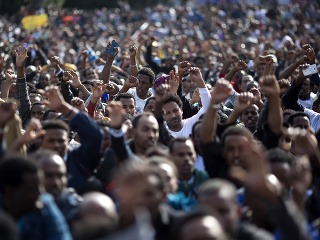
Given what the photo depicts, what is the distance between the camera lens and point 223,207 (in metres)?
5.50

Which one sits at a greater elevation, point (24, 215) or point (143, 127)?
point (24, 215)

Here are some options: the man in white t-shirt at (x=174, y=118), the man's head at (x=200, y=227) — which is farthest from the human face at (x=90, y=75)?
the man's head at (x=200, y=227)

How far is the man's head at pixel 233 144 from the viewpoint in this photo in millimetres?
7164

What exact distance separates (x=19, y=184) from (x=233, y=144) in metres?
1.98

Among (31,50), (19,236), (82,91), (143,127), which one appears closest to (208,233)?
(19,236)

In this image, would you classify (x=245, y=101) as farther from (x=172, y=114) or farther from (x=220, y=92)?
(x=172, y=114)

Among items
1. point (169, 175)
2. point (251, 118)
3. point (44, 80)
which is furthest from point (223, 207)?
point (44, 80)

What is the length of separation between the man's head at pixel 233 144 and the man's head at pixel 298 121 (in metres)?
1.67

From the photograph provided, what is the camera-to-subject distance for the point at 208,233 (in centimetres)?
498

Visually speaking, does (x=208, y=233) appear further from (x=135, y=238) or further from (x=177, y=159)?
(x=177, y=159)

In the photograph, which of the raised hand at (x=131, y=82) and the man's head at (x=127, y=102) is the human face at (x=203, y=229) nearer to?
the man's head at (x=127, y=102)

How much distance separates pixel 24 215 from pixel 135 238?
1.16 m

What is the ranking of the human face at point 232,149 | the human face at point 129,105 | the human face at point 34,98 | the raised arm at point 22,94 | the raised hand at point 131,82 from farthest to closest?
the raised hand at point 131,82, the human face at point 34,98, the raised arm at point 22,94, the human face at point 129,105, the human face at point 232,149

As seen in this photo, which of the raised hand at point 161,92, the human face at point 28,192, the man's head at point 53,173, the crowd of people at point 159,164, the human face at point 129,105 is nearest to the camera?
the crowd of people at point 159,164
